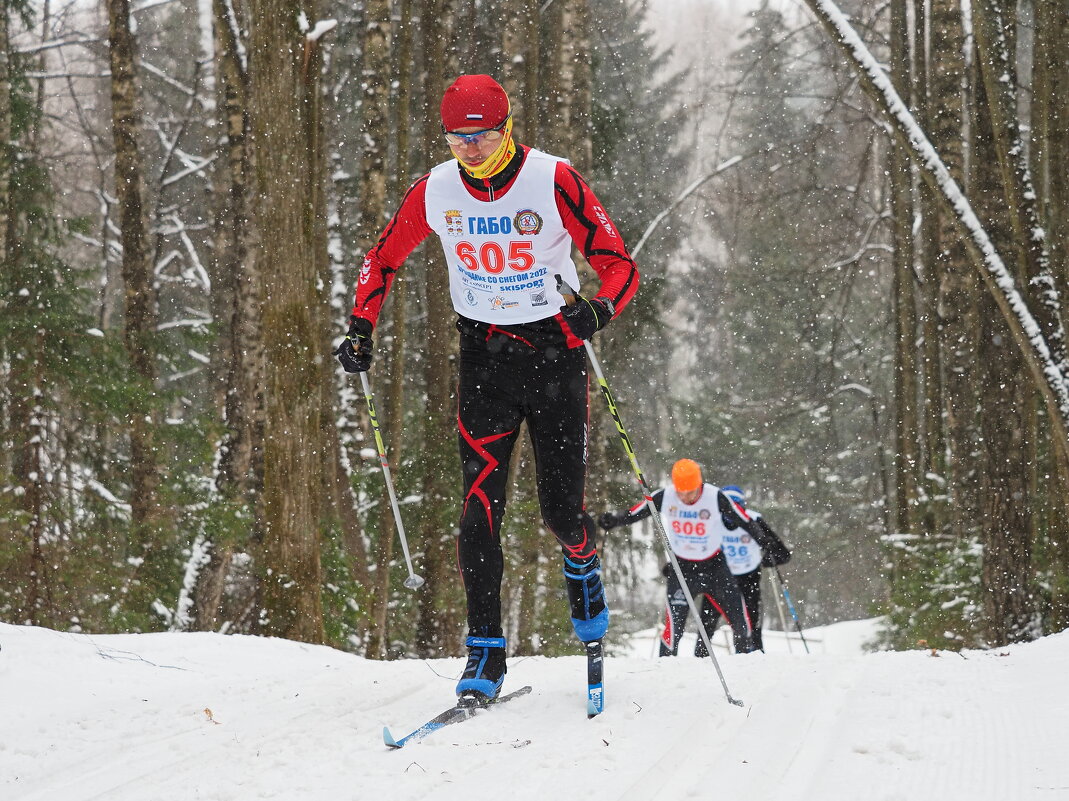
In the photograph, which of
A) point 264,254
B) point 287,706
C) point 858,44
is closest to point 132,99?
point 264,254

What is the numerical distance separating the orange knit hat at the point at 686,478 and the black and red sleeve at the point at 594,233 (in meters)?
5.16

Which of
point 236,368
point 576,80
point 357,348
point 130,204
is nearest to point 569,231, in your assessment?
point 357,348

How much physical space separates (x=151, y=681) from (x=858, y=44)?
16.3 feet

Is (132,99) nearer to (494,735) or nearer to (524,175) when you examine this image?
(524,175)

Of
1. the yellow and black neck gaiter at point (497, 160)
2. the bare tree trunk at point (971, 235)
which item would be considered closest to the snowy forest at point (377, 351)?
the bare tree trunk at point (971, 235)

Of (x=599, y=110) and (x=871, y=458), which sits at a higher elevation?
(x=599, y=110)

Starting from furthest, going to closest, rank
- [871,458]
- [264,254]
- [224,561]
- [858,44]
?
[871,458] → [224,561] → [264,254] → [858,44]

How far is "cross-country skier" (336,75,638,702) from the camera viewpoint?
3.87 meters

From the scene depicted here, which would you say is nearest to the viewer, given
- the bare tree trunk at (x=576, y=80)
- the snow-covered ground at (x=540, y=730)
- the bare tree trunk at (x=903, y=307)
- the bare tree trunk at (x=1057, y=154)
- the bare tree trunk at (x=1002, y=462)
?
the snow-covered ground at (x=540, y=730)

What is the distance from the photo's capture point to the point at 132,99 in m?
11.5

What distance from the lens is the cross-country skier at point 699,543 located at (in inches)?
352

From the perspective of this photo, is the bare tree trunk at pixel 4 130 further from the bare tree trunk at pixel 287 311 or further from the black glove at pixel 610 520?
the black glove at pixel 610 520

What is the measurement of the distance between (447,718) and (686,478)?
569 cm

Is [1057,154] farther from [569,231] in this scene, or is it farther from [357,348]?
[357,348]
